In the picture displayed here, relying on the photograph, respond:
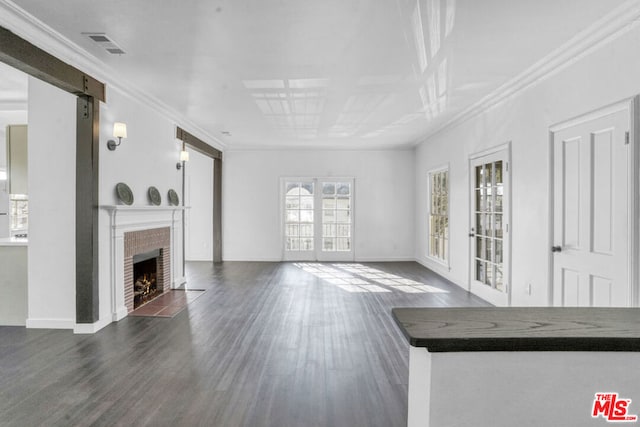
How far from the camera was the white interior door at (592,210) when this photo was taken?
9.27 feet

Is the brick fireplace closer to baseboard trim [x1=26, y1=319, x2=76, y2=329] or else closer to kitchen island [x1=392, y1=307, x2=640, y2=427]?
baseboard trim [x1=26, y1=319, x2=76, y2=329]

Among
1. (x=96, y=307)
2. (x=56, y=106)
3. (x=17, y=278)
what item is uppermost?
(x=56, y=106)

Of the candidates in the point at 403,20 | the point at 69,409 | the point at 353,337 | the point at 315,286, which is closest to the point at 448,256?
the point at 315,286

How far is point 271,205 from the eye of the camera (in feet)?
29.3

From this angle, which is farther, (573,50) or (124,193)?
(124,193)

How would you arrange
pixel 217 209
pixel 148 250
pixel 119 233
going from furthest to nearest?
1. pixel 217 209
2. pixel 148 250
3. pixel 119 233

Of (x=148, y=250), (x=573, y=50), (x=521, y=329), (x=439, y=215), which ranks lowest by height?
(x=148, y=250)

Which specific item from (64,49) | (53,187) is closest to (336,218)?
(53,187)

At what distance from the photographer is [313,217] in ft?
29.5

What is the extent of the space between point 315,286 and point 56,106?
13.5 ft

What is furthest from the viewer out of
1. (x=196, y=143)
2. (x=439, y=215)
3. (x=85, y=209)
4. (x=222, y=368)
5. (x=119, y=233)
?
(x=439, y=215)

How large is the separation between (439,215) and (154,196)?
16.7ft

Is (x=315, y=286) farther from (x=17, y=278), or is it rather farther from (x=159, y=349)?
(x=17, y=278)

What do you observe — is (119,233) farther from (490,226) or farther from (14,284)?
(490,226)
